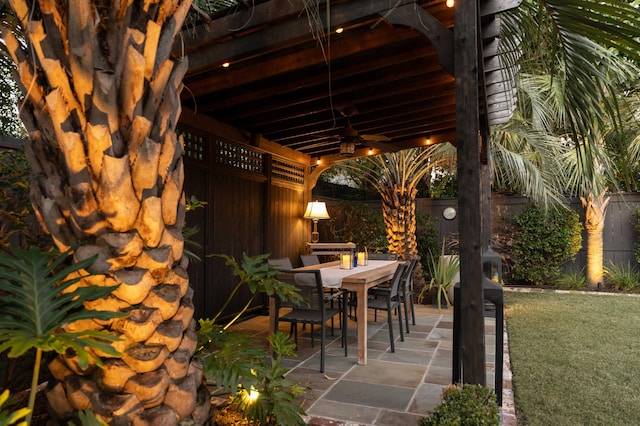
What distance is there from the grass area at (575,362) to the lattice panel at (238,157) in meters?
3.88

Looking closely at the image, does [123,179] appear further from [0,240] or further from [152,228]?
[0,240]

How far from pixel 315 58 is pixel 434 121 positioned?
9.44ft

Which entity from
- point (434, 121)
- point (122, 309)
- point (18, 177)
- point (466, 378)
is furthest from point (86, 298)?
point (434, 121)

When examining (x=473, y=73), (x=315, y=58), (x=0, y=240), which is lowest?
(x=0, y=240)

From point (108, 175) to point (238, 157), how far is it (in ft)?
15.7

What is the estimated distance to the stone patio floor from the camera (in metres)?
2.81

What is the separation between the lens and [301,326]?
540 cm

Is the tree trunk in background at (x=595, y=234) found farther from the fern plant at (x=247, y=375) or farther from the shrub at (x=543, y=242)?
the fern plant at (x=247, y=375)

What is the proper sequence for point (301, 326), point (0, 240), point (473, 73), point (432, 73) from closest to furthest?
point (0, 240)
point (473, 73)
point (432, 73)
point (301, 326)

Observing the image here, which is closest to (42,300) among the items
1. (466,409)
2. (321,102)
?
(466,409)

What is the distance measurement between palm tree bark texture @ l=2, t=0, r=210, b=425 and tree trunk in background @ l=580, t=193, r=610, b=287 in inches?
357

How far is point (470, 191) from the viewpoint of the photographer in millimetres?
2650

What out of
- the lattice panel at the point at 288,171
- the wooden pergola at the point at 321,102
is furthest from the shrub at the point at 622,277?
the lattice panel at the point at 288,171

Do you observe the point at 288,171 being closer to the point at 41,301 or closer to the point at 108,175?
the point at 108,175
